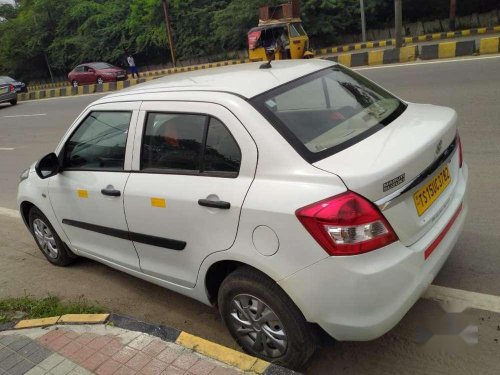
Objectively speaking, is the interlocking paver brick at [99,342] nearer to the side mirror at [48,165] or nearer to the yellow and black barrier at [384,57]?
the side mirror at [48,165]

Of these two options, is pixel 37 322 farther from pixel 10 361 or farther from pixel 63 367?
pixel 63 367

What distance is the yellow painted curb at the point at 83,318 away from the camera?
3.24 metres

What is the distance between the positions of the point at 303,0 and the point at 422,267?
23.3 meters

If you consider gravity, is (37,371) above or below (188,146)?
below

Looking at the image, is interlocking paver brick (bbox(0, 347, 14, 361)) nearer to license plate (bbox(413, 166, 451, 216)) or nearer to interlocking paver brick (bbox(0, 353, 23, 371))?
interlocking paver brick (bbox(0, 353, 23, 371))

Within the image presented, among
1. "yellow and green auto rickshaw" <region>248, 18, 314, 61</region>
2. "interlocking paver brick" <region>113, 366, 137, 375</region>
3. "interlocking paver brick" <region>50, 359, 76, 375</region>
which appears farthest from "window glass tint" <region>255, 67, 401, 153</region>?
"yellow and green auto rickshaw" <region>248, 18, 314, 61</region>

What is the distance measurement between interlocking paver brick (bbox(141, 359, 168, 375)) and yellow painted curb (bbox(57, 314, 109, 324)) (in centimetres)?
63

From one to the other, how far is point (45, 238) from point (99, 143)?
147 cm

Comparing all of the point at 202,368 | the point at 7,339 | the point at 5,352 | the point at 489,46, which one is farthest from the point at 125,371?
the point at 489,46

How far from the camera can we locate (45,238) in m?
4.58

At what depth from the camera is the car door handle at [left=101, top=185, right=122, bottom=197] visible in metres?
3.27

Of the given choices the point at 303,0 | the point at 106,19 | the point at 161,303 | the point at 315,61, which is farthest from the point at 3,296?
the point at 106,19

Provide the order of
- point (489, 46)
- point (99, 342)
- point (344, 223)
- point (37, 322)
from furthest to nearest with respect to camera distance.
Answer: point (489, 46) → point (37, 322) → point (99, 342) → point (344, 223)

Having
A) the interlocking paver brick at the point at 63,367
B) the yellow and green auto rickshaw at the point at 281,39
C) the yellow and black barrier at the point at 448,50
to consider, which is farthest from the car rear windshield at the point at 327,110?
the yellow and green auto rickshaw at the point at 281,39
